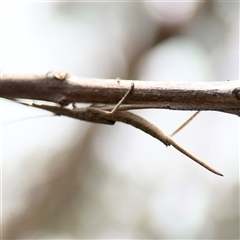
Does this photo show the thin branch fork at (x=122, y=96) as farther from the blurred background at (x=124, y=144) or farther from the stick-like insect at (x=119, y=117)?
Result: the blurred background at (x=124, y=144)

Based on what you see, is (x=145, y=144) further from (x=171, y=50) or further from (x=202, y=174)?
(x=171, y=50)

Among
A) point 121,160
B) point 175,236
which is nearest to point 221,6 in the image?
point 121,160

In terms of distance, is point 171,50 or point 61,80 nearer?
point 61,80

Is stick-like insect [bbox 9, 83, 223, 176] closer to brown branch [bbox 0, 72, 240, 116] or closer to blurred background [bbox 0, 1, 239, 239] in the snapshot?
brown branch [bbox 0, 72, 240, 116]

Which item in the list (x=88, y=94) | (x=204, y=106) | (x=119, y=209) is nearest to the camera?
(x=204, y=106)

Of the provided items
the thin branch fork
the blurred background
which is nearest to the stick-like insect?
the thin branch fork
